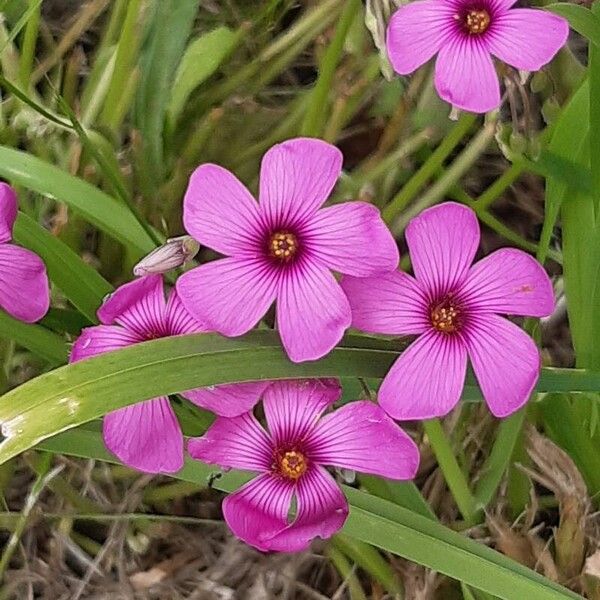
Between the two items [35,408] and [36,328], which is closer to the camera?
[35,408]

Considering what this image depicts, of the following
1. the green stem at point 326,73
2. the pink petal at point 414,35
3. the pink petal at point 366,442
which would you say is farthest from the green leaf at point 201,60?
the pink petal at point 366,442

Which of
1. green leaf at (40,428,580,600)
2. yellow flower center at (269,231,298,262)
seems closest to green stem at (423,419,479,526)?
green leaf at (40,428,580,600)

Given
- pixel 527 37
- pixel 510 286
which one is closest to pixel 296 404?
pixel 510 286

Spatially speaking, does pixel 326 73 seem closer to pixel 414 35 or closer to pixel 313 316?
pixel 414 35

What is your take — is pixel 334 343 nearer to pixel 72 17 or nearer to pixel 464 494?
pixel 464 494

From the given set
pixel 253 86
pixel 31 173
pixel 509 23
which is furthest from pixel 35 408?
pixel 253 86

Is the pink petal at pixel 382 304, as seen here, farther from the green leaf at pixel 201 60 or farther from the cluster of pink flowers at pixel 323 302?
the green leaf at pixel 201 60

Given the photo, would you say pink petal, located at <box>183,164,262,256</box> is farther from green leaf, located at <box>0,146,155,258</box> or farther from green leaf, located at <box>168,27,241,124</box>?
green leaf, located at <box>168,27,241,124</box>
